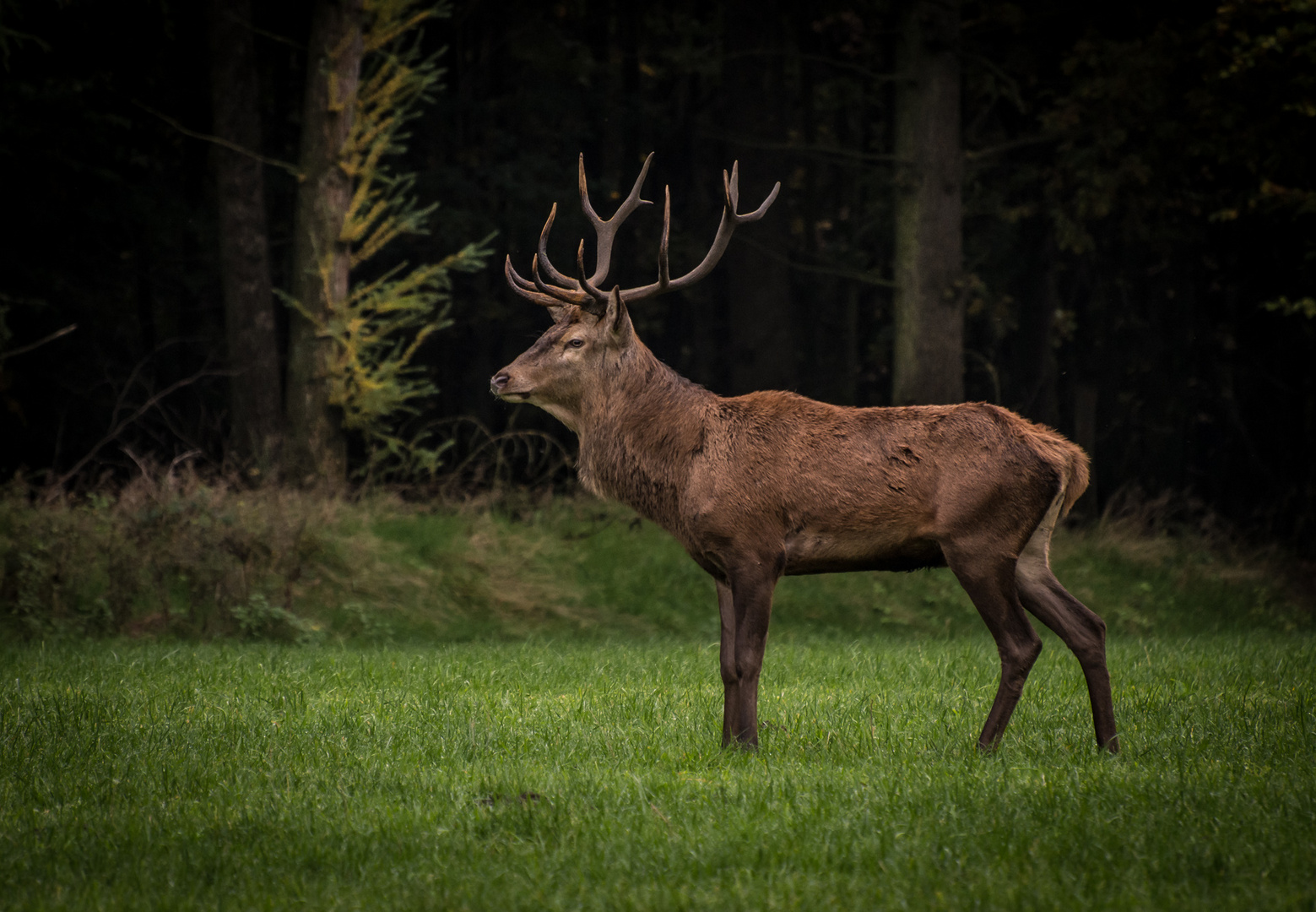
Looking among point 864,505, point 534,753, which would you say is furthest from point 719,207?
point 534,753

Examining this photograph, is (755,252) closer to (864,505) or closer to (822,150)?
(822,150)

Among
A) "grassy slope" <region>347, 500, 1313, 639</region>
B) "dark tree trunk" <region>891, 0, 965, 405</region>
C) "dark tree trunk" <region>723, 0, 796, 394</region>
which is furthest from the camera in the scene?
"dark tree trunk" <region>723, 0, 796, 394</region>

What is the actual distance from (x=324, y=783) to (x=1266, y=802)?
148 inches

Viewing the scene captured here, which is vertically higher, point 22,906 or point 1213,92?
point 1213,92

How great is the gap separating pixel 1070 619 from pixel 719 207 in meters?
18.4

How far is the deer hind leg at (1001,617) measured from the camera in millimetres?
6461

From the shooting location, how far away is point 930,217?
16203 mm

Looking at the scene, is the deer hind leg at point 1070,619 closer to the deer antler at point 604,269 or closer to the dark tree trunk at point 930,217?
the deer antler at point 604,269

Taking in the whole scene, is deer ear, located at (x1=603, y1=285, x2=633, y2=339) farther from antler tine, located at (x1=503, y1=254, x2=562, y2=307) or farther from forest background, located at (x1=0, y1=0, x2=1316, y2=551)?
forest background, located at (x1=0, y1=0, x2=1316, y2=551)

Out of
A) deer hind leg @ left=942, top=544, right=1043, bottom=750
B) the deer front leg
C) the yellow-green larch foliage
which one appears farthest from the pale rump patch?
the yellow-green larch foliage

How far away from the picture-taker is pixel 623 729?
700 cm

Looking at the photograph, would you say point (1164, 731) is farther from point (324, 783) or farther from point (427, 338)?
point (427, 338)

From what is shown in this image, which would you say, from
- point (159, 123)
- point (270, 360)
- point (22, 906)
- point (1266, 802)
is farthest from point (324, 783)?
point (159, 123)

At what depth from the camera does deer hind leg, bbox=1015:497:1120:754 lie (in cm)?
653
